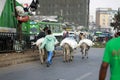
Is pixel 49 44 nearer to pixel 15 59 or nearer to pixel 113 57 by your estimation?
pixel 15 59

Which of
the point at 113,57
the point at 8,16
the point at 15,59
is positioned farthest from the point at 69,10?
the point at 113,57

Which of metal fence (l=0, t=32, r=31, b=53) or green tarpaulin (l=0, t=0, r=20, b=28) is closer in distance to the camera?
metal fence (l=0, t=32, r=31, b=53)

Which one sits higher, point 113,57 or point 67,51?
point 113,57

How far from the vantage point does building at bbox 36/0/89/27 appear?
535ft

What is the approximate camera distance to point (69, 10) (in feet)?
543

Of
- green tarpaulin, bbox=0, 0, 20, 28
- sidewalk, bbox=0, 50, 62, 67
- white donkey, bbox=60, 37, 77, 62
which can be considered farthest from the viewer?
green tarpaulin, bbox=0, 0, 20, 28

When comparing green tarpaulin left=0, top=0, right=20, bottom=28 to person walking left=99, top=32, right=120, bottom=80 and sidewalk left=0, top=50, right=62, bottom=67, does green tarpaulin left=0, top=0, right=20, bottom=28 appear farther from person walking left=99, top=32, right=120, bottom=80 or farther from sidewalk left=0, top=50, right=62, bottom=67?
person walking left=99, top=32, right=120, bottom=80

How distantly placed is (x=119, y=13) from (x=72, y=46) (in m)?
81.4

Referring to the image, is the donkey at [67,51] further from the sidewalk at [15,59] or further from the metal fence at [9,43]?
the metal fence at [9,43]

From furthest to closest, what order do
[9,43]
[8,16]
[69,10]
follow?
[69,10], [8,16], [9,43]

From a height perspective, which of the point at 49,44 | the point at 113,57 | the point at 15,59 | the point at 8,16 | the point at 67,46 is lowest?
the point at 15,59

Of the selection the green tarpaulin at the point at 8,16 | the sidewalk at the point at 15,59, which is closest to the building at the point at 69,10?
the green tarpaulin at the point at 8,16

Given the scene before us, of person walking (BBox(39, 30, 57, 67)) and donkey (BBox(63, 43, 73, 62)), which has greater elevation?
person walking (BBox(39, 30, 57, 67))

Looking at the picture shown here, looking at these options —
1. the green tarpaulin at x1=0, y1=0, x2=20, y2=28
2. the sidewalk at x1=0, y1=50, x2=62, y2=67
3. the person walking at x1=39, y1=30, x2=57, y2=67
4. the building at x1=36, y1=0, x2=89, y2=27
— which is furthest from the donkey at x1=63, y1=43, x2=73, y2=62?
the building at x1=36, y1=0, x2=89, y2=27
